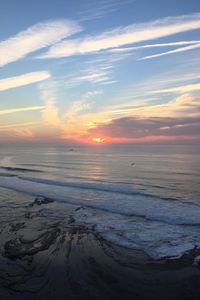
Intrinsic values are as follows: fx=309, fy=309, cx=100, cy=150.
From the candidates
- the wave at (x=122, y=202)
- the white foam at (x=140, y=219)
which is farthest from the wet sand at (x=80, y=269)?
the wave at (x=122, y=202)

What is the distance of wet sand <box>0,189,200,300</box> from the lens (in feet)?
30.2

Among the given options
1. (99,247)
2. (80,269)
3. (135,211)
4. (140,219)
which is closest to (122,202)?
(135,211)

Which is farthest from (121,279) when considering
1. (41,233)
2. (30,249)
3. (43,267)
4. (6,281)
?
→ (41,233)

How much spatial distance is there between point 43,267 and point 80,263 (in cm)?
135

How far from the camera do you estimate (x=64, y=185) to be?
33750 millimetres

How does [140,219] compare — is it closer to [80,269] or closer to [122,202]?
[122,202]

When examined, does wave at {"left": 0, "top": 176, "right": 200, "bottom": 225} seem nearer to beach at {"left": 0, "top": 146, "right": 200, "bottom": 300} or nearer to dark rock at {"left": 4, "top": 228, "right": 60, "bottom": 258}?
beach at {"left": 0, "top": 146, "right": 200, "bottom": 300}

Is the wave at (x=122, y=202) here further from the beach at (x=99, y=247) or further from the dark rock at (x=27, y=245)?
the dark rock at (x=27, y=245)

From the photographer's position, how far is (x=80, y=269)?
10820mm

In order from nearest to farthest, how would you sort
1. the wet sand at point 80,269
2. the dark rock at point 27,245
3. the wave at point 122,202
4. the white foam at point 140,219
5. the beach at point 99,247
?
the wet sand at point 80,269, the beach at point 99,247, the dark rock at point 27,245, the white foam at point 140,219, the wave at point 122,202

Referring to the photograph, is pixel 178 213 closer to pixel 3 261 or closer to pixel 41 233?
pixel 41 233

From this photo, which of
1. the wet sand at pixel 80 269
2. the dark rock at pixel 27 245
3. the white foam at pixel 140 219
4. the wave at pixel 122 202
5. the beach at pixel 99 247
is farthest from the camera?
the wave at pixel 122 202

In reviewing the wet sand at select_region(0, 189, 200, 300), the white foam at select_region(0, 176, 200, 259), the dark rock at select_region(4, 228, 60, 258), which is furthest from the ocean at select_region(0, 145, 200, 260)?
the dark rock at select_region(4, 228, 60, 258)

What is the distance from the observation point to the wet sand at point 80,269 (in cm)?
922
